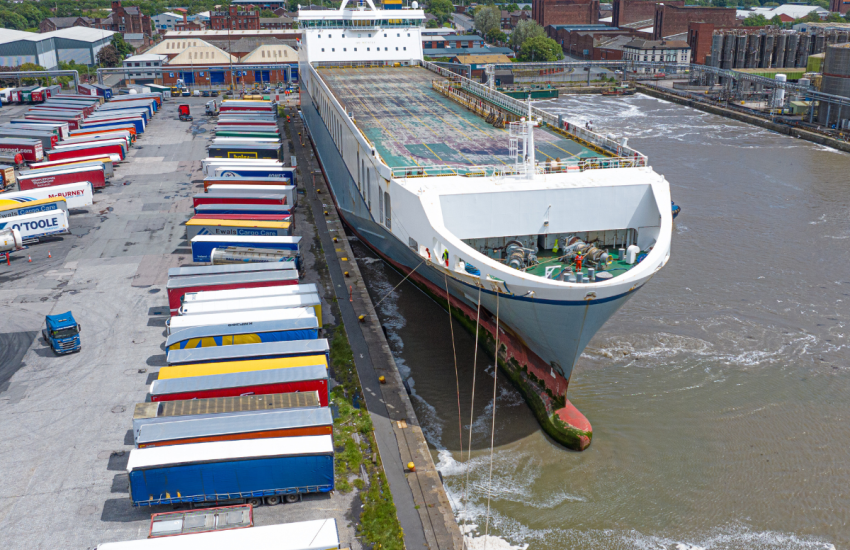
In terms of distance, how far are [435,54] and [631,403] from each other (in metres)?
82.9

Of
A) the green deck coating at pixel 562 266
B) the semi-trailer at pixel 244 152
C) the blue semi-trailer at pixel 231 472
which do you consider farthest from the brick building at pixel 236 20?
the blue semi-trailer at pixel 231 472

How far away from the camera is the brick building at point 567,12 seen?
136375 millimetres

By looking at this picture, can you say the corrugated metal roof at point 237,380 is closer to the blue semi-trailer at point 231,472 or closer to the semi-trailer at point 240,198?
the blue semi-trailer at point 231,472

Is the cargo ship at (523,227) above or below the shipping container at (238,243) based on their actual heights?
above

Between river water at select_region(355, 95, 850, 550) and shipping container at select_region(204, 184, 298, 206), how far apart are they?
18.1 feet

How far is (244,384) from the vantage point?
1880cm

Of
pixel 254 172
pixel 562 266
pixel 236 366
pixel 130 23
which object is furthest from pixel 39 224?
pixel 130 23

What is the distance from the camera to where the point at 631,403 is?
2227 centimetres

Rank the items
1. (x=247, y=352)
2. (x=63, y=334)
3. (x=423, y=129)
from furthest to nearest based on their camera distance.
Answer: (x=423, y=129), (x=63, y=334), (x=247, y=352)

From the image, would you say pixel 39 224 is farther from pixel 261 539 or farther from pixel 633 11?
pixel 633 11

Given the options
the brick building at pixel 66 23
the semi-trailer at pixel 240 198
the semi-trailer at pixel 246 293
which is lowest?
the semi-trailer at pixel 246 293

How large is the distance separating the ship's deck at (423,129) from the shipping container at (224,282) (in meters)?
5.78

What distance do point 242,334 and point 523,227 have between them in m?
9.00

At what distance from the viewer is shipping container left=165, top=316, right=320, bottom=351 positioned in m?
21.5
